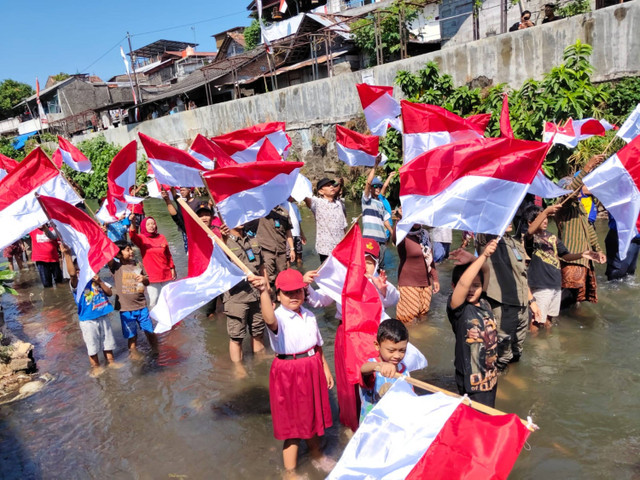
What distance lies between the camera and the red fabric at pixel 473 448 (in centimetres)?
249

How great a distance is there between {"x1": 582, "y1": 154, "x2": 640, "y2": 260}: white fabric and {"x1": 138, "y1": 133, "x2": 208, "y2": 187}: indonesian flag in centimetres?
413

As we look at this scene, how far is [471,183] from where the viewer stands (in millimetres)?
3977

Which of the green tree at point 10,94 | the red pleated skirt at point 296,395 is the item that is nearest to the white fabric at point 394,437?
the red pleated skirt at point 296,395

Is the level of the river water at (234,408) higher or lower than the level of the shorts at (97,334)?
lower

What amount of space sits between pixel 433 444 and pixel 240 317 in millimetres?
3318

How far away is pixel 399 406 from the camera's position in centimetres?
279

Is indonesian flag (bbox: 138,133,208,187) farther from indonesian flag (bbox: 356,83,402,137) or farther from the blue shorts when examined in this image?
indonesian flag (bbox: 356,83,402,137)

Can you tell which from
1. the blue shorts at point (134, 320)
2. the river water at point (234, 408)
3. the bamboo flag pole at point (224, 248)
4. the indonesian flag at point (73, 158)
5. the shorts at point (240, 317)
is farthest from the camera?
the indonesian flag at point (73, 158)

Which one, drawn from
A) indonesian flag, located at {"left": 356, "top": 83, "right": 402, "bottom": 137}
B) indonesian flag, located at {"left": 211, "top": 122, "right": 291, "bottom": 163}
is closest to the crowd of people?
indonesian flag, located at {"left": 211, "top": 122, "right": 291, "bottom": 163}

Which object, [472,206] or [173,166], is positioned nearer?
[472,206]

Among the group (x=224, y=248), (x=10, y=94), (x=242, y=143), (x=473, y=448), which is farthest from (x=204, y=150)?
(x=10, y=94)

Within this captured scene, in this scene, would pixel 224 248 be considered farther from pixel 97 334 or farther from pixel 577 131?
pixel 577 131

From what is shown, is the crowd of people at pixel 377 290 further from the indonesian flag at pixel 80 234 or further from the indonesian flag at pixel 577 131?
the indonesian flag at pixel 577 131

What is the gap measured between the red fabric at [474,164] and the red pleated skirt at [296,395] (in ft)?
5.24
